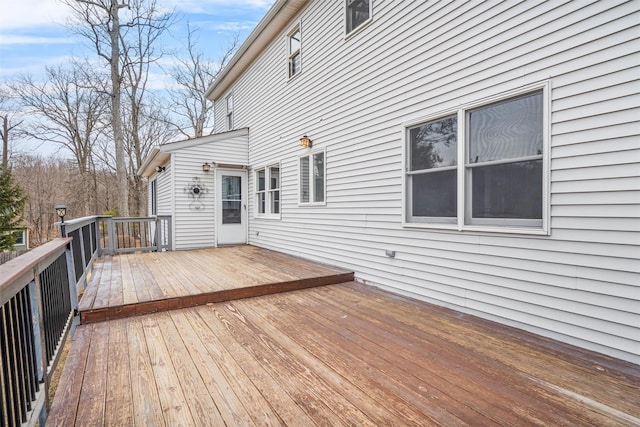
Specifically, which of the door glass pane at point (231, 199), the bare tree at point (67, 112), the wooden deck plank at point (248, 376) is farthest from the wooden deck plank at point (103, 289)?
the bare tree at point (67, 112)

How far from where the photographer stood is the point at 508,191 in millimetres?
2914

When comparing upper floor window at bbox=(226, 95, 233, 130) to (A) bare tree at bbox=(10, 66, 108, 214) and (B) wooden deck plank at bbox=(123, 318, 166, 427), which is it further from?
(A) bare tree at bbox=(10, 66, 108, 214)

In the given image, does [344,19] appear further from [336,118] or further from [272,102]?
[272,102]

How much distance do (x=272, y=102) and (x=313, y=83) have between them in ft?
5.86

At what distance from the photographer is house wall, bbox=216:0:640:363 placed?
227 cm

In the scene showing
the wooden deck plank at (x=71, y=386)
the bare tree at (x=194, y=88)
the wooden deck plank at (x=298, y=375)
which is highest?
the bare tree at (x=194, y=88)

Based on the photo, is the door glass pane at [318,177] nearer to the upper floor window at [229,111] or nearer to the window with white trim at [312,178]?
the window with white trim at [312,178]

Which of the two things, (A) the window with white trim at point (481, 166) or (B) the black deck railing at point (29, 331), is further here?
(A) the window with white trim at point (481, 166)

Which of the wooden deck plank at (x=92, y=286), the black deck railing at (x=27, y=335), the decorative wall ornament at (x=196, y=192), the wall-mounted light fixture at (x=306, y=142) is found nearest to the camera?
the black deck railing at (x=27, y=335)

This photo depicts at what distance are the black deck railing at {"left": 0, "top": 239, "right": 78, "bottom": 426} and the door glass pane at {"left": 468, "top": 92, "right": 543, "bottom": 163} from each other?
139 inches

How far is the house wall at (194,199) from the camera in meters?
7.36

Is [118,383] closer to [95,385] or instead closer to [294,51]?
[95,385]

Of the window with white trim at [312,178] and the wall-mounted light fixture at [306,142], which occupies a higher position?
the wall-mounted light fixture at [306,142]

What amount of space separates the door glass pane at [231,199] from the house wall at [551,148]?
336cm
